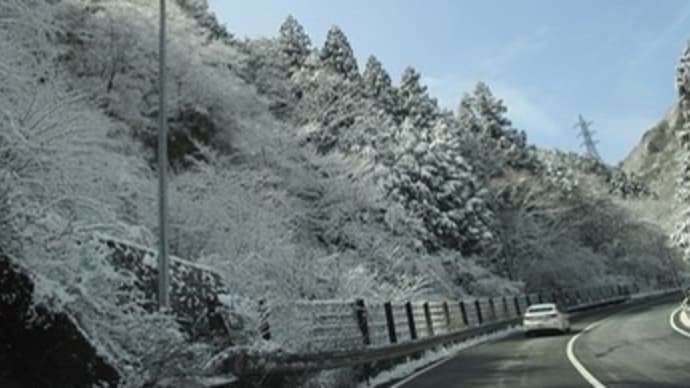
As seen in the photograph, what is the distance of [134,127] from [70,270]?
835 inches

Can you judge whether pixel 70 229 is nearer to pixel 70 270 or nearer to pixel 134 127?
pixel 70 270

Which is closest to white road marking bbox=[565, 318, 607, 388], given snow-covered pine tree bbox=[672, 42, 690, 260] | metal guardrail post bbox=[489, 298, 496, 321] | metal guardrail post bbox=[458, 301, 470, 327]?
metal guardrail post bbox=[458, 301, 470, 327]

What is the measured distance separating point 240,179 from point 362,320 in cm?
1264

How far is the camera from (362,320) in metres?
A: 16.0

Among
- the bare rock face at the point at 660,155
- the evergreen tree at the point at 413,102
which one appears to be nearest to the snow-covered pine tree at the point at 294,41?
the evergreen tree at the point at 413,102

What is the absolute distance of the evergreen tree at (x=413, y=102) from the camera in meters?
64.5

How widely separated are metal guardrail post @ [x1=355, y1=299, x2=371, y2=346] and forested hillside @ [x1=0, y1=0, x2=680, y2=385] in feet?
5.69

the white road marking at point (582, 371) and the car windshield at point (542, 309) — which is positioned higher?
the car windshield at point (542, 309)

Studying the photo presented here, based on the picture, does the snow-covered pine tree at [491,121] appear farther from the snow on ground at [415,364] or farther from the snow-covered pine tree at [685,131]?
the snow on ground at [415,364]

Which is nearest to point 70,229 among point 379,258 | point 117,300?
point 117,300

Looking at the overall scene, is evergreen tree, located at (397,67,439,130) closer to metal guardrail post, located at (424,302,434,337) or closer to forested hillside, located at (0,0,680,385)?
forested hillside, located at (0,0,680,385)

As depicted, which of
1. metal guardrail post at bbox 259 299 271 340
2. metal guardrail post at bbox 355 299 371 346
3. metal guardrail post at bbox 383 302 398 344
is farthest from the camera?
metal guardrail post at bbox 383 302 398 344

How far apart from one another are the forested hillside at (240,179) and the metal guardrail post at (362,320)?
173 centimetres

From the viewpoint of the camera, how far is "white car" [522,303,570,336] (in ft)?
96.1
